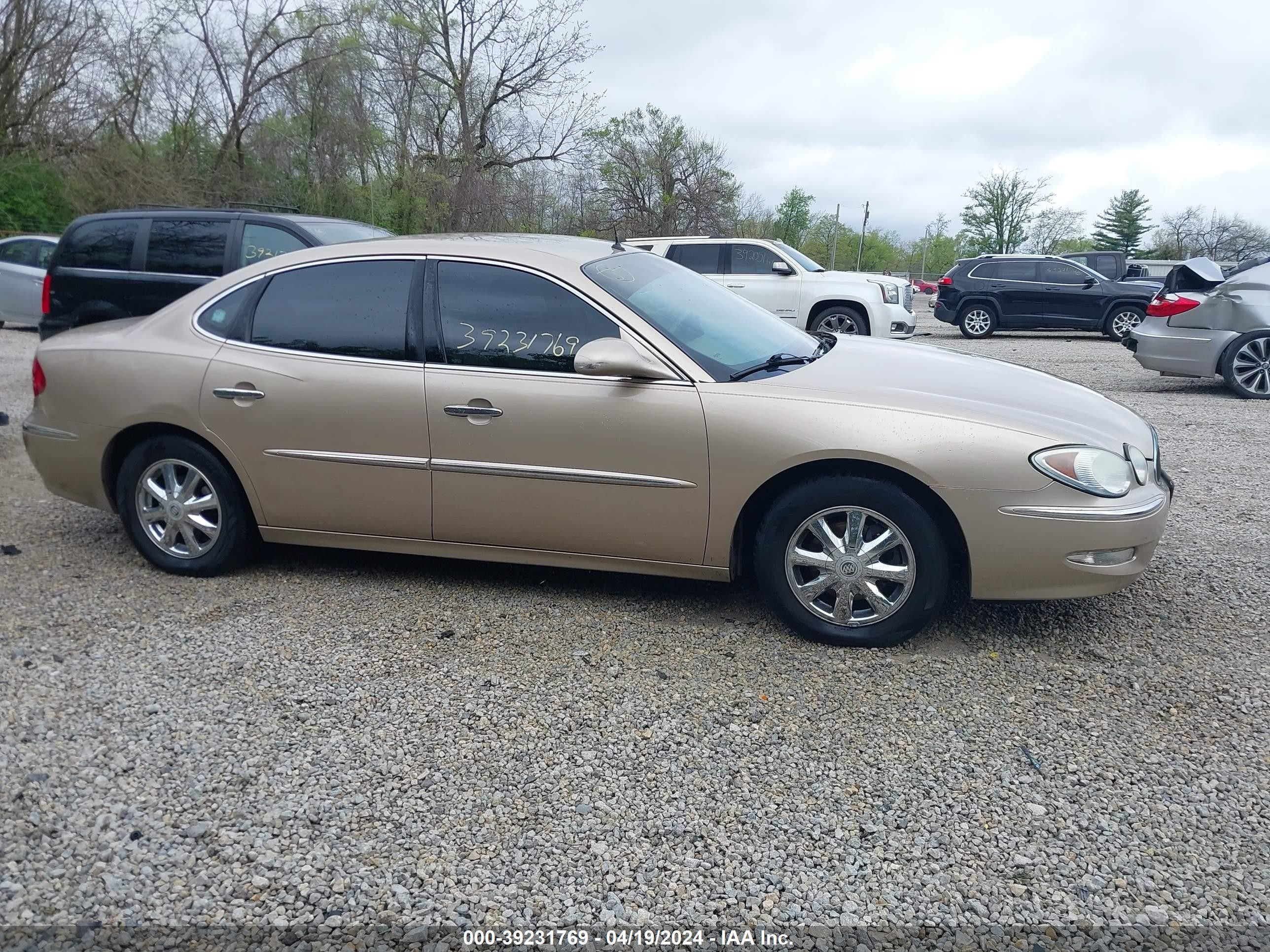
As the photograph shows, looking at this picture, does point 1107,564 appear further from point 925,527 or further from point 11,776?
point 11,776

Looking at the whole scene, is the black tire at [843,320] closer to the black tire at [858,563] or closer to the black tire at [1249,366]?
the black tire at [1249,366]

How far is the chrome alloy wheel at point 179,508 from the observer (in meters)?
4.61

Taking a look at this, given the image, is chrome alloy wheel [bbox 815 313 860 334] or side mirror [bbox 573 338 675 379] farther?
chrome alloy wheel [bbox 815 313 860 334]

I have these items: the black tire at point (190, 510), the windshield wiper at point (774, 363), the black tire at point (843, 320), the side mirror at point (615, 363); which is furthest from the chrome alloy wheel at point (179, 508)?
the black tire at point (843, 320)

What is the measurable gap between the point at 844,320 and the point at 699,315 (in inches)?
379

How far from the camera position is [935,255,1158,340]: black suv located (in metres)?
18.1

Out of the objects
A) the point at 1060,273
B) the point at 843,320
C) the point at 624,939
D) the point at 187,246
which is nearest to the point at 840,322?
the point at 843,320

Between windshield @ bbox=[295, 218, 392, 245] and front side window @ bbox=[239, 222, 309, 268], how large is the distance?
162mm

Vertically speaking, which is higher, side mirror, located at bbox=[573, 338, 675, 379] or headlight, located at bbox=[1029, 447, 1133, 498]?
side mirror, located at bbox=[573, 338, 675, 379]

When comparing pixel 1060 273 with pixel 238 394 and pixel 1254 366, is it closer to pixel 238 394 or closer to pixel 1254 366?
pixel 1254 366

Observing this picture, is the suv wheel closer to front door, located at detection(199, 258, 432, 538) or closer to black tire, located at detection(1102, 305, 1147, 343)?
black tire, located at detection(1102, 305, 1147, 343)

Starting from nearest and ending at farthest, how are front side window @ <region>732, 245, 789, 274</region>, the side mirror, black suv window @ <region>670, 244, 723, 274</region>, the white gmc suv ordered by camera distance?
1. the side mirror
2. the white gmc suv
3. front side window @ <region>732, 245, 789, 274</region>
4. black suv window @ <region>670, 244, 723, 274</region>

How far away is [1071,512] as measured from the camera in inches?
141

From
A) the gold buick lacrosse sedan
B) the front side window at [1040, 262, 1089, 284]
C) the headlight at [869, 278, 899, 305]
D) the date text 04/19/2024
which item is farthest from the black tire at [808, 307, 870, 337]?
the date text 04/19/2024
